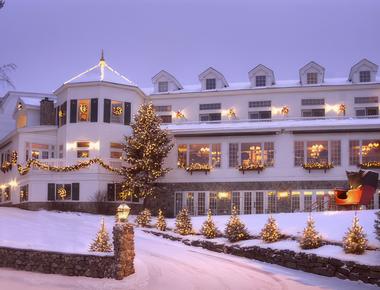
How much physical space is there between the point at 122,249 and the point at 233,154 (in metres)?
21.3

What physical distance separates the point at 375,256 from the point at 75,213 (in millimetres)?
21984

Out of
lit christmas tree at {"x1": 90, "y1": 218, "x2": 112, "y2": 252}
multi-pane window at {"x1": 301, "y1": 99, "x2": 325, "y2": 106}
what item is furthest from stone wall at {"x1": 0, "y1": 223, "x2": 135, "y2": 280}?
multi-pane window at {"x1": 301, "y1": 99, "x2": 325, "y2": 106}

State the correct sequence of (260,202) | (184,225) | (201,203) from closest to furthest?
(184,225) → (260,202) → (201,203)

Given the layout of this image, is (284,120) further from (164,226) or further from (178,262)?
(178,262)

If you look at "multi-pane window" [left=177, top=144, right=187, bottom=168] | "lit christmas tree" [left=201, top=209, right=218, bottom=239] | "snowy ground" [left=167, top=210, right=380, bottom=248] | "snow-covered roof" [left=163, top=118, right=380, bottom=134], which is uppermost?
"snow-covered roof" [left=163, top=118, right=380, bottom=134]

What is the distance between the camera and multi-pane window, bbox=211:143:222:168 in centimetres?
4025

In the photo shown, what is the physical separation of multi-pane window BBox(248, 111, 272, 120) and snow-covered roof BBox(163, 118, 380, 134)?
238 cm

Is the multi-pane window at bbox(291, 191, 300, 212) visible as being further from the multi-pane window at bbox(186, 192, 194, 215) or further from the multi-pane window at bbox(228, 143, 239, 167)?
the multi-pane window at bbox(186, 192, 194, 215)

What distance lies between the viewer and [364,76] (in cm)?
4372

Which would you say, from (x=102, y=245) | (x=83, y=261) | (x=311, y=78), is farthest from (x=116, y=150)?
(x=83, y=261)

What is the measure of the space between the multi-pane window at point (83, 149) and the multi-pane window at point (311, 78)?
51.6 ft

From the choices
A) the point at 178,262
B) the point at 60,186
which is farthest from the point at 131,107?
the point at 178,262

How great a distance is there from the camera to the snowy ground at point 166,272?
18.9 metres

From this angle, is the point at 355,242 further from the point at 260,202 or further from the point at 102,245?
the point at 260,202
